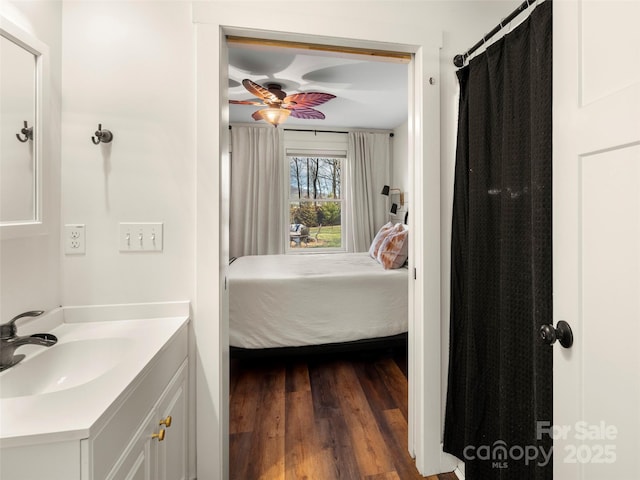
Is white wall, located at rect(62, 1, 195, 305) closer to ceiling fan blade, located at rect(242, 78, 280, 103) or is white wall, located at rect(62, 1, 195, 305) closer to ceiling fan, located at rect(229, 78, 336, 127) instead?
ceiling fan blade, located at rect(242, 78, 280, 103)

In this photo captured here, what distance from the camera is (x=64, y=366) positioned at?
3.36ft

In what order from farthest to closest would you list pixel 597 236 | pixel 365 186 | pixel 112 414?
pixel 365 186 < pixel 597 236 < pixel 112 414

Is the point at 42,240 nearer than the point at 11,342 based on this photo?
No

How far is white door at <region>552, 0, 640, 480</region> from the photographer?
735 millimetres

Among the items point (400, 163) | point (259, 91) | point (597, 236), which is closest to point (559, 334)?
point (597, 236)

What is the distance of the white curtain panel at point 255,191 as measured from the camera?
4.41 m

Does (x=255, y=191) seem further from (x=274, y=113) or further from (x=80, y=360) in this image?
(x=80, y=360)

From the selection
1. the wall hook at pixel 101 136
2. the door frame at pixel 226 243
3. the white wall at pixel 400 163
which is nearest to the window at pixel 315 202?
the white wall at pixel 400 163

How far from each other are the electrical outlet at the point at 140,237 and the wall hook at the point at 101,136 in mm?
347

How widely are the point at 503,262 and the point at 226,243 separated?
3.89 feet

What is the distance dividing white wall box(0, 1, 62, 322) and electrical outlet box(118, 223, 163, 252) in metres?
0.24

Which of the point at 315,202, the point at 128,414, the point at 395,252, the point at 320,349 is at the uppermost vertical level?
the point at 315,202

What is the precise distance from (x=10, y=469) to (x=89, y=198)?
3.20 ft

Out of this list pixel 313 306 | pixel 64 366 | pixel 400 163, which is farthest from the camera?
pixel 400 163
